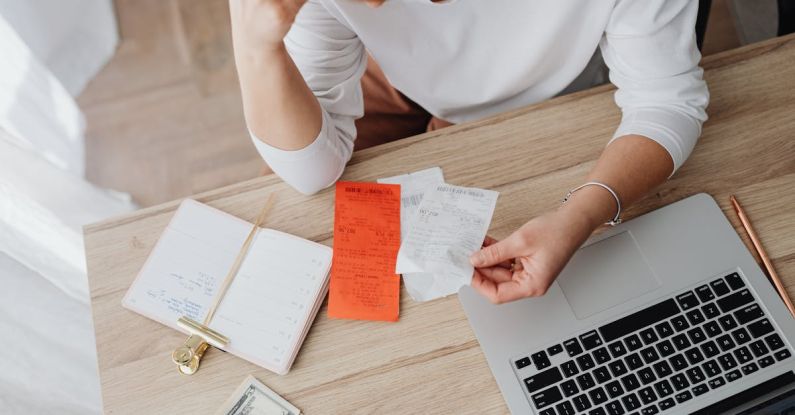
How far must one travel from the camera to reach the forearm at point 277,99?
866mm

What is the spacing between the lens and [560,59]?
103 cm

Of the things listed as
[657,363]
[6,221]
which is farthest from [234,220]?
[657,363]

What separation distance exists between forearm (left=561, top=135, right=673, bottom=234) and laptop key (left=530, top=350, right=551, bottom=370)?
0.63ft

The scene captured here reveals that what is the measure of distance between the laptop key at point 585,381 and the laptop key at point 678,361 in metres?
0.11

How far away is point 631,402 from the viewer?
83 cm

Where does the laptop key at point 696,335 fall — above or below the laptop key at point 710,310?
below

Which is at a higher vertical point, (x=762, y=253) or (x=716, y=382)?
(x=762, y=253)

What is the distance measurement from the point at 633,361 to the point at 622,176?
26 centimetres

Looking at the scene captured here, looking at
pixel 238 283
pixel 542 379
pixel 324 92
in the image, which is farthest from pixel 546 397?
pixel 324 92

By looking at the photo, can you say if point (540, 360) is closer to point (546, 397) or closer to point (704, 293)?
point (546, 397)

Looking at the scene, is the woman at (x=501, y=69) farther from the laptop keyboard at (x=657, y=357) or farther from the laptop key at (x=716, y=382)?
the laptop key at (x=716, y=382)

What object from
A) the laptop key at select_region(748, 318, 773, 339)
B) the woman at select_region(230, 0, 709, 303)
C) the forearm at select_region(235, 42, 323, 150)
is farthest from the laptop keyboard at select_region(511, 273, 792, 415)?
the forearm at select_region(235, 42, 323, 150)

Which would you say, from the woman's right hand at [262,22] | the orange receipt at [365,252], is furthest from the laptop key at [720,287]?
the woman's right hand at [262,22]

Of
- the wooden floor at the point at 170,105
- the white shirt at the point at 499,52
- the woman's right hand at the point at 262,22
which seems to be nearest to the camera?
the woman's right hand at the point at 262,22
